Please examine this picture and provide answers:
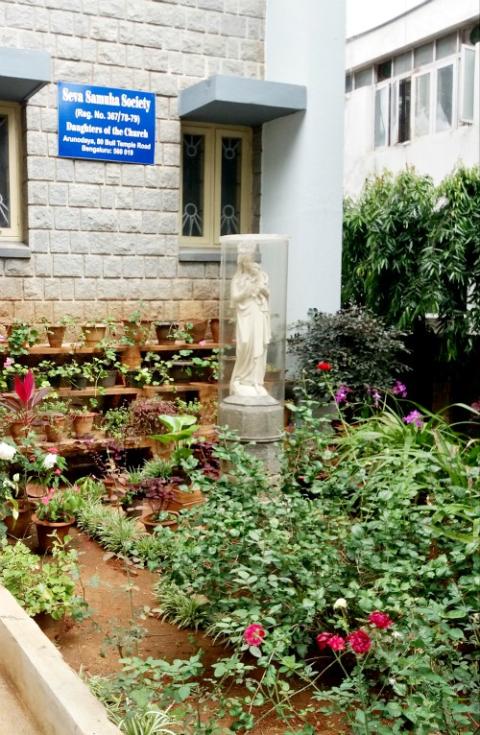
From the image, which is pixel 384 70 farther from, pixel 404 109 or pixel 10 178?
pixel 10 178

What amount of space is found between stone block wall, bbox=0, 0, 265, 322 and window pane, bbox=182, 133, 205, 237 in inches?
12.1

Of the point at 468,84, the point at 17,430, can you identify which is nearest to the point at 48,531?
the point at 17,430

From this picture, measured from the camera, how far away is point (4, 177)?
7941 mm

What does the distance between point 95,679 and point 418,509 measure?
1.67 meters

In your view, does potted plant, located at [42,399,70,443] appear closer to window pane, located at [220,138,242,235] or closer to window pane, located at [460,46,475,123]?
window pane, located at [220,138,242,235]

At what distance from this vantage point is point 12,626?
11.6 ft

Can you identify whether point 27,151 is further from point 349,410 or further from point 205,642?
point 205,642

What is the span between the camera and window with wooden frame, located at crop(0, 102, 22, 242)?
309 inches

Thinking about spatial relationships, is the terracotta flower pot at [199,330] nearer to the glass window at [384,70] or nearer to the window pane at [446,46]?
the window pane at [446,46]

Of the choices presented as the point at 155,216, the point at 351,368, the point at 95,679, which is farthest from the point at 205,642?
the point at 155,216

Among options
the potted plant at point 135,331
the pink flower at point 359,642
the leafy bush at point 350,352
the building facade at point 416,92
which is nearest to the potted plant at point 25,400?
the potted plant at point 135,331

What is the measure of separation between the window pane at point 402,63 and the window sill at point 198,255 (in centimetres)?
793

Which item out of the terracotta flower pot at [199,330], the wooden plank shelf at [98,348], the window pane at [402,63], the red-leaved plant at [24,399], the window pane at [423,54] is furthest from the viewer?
the window pane at [402,63]

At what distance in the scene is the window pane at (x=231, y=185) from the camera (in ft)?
29.3
